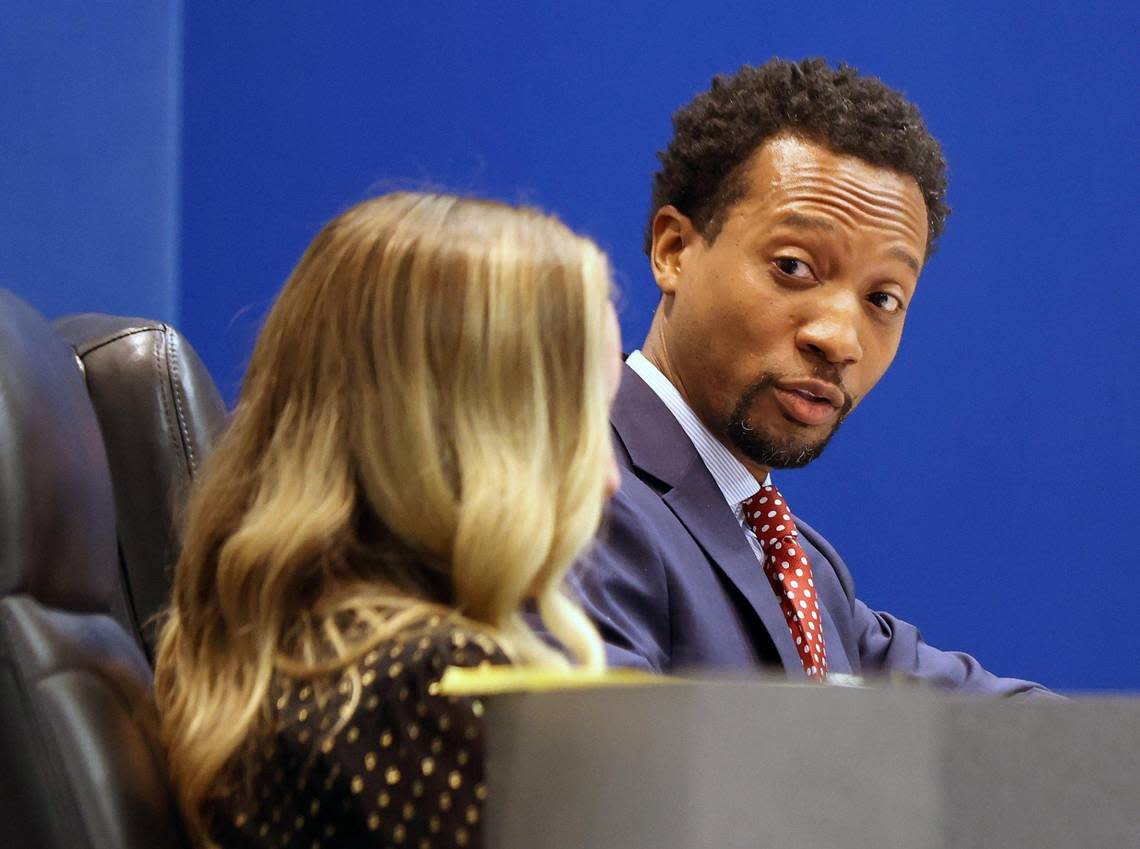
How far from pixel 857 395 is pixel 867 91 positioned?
0.29 m

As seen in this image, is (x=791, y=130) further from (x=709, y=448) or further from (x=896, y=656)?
(x=896, y=656)

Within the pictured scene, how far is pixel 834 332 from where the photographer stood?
1371mm

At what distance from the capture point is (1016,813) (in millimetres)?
570

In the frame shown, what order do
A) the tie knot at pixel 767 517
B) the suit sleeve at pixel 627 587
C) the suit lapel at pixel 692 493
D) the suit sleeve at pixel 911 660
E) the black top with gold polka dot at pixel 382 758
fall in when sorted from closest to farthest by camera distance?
the black top with gold polka dot at pixel 382 758 < the suit sleeve at pixel 627 587 < the suit lapel at pixel 692 493 < the tie knot at pixel 767 517 < the suit sleeve at pixel 911 660

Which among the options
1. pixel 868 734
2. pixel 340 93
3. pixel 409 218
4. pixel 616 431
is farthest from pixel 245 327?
pixel 868 734

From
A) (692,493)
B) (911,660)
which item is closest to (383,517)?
(692,493)

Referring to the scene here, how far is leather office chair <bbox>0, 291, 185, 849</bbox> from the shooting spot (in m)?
0.76

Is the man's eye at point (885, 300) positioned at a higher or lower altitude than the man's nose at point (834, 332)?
higher

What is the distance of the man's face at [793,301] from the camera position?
4.50ft

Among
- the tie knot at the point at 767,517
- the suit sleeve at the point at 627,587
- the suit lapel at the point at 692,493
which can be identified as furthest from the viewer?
the tie knot at the point at 767,517

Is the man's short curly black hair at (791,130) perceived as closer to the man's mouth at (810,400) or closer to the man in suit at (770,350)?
the man in suit at (770,350)

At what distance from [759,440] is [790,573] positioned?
4.8 inches

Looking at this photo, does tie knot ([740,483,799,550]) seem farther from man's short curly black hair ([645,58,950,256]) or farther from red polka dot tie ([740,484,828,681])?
man's short curly black hair ([645,58,950,256])

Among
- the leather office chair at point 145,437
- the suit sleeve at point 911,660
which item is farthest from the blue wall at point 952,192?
the leather office chair at point 145,437
